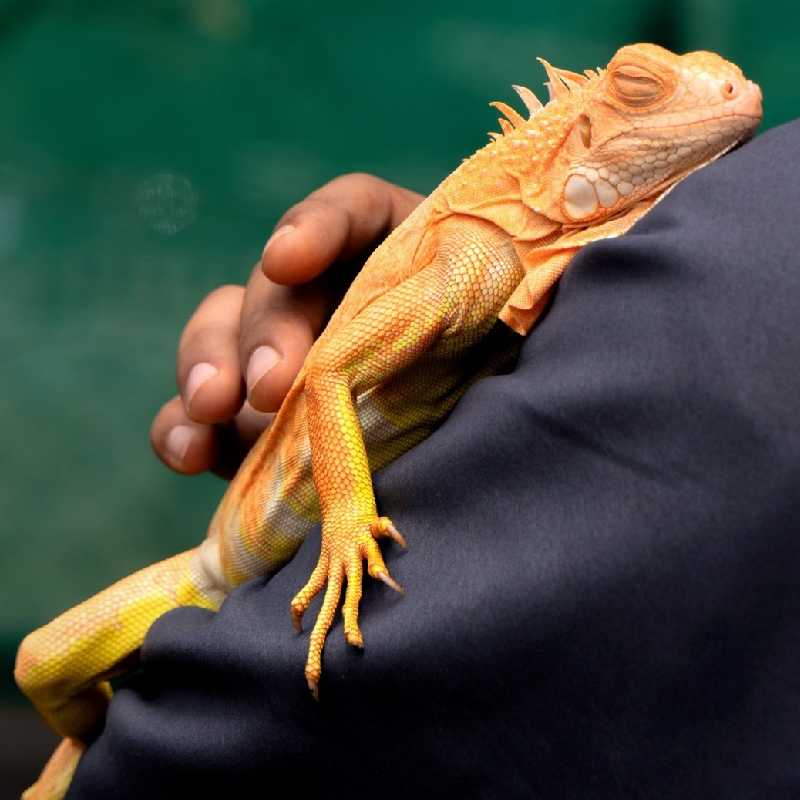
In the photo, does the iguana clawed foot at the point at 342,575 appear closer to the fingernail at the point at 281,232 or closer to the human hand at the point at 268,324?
the human hand at the point at 268,324

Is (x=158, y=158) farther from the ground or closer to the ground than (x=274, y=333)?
farther from the ground

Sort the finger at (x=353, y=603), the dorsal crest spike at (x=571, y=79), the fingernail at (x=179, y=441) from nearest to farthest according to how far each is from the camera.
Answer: the finger at (x=353, y=603) → the dorsal crest spike at (x=571, y=79) → the fingernail at (x=179, y=441)

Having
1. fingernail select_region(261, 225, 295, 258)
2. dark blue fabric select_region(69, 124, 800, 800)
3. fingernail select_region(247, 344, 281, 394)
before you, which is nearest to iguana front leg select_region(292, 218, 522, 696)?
dark blue fabric select_region(69, 124, 800, 800)

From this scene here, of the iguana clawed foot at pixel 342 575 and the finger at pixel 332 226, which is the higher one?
the finger at pixel 332 226

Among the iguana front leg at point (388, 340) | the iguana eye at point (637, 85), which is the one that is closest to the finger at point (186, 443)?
the iguana front leg at point (388, 340)

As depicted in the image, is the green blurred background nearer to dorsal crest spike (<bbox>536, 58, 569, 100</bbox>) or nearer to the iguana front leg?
dorsal crest spike (<bbox>536, 58, 569, 100</bbox>)

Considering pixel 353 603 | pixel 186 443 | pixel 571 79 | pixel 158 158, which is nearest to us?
pixel 353 603

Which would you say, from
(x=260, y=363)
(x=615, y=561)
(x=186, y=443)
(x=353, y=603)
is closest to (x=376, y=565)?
(x=353, y=603)

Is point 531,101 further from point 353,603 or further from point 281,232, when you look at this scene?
point 353,603
